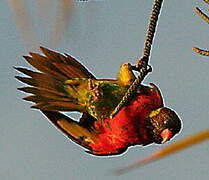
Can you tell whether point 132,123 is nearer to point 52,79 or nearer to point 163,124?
point 163,124

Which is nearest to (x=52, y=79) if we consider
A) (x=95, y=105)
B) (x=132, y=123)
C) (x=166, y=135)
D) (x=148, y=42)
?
(x=95, y=105)

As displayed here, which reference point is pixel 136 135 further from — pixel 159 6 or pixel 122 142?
pixel 159 6

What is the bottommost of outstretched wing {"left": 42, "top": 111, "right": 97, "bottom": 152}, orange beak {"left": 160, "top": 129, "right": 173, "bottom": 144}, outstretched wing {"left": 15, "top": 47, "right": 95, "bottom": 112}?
orange beak {"left": 160, "top": 129, "right": 173, "bottom": 144}

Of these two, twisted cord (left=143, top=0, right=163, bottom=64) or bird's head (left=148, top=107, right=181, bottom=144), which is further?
bird's head (left=148, top=107, right=181, bottom=144)

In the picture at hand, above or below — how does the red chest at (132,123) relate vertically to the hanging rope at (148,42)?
below

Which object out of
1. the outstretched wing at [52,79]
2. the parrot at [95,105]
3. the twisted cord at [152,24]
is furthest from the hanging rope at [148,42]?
the outstretched wing at [52,79]

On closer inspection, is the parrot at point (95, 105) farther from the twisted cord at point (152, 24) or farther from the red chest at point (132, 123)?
the twisted cord at point (152, 24)

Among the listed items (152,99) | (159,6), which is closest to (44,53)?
(152,99)

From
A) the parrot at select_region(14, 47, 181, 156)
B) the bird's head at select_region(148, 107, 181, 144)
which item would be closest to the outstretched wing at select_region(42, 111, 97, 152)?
the parrot at select_region(14, 47, 181, 156)

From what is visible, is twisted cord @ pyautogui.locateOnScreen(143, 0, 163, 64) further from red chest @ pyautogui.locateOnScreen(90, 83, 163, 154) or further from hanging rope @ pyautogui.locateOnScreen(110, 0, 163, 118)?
red chest @ pyautogui.locateOnScreen(90, 83, 163, 154)
